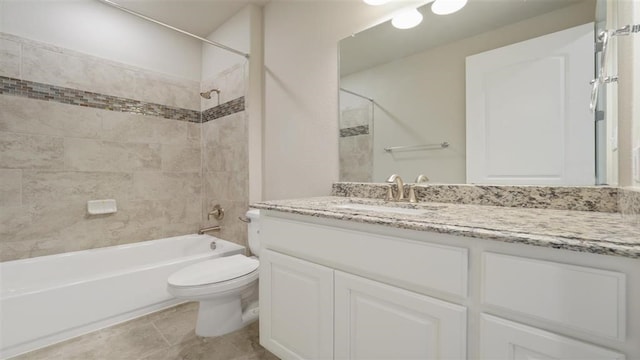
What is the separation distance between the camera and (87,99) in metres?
2.17

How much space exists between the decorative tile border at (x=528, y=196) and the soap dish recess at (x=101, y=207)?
2.35 metres

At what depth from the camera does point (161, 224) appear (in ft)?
8.39

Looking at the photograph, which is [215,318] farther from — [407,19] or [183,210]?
[407,19]

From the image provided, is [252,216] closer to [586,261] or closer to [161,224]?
[161,224]

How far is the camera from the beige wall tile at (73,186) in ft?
6.37

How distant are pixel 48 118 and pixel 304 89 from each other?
1902mm

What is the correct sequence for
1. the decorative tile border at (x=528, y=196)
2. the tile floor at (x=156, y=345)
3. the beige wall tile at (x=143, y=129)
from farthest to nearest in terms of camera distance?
1. the beige wall tile at (x=143, y=129)
2. the tile floor at (x=156, y=345)
3. the decorative tile border at (x=528, y=196)

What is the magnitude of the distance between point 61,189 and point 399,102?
99.1 inches

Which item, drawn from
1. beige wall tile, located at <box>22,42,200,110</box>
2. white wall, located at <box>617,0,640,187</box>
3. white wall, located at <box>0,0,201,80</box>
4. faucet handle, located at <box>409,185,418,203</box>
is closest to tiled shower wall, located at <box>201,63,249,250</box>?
beige wall tile, located at <box>22,42,200,110</box>

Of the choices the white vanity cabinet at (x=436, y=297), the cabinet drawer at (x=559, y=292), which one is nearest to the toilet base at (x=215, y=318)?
the white vanity cabinet at (x=436, y=297)

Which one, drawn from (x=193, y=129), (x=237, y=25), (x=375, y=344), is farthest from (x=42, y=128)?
(x=375, y=344)

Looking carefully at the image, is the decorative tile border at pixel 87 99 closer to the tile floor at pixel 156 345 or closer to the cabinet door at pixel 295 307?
the tile floor at pixel 156 345

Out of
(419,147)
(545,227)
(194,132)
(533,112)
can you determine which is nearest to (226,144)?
(194,132)

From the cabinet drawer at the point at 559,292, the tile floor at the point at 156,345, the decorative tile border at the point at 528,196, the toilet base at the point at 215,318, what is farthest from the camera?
the toilet base at the point at 215,318
